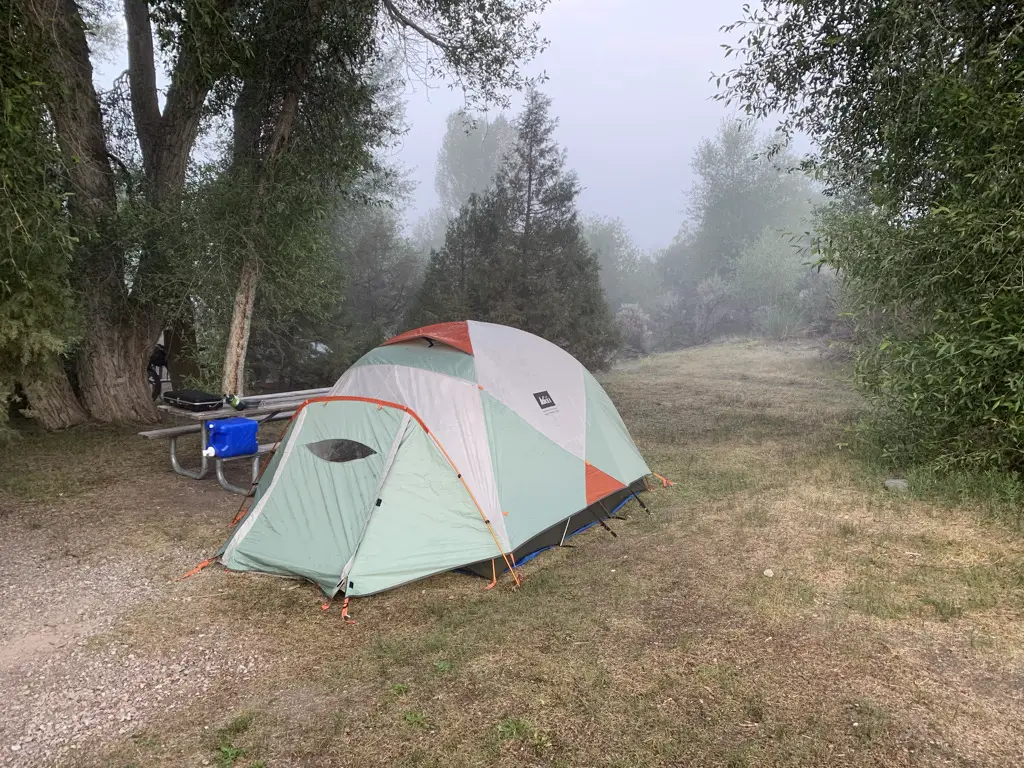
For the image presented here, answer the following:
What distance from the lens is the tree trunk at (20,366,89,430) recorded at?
29.9ft

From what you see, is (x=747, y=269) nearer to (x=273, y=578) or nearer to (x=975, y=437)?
(x=975, y=437)

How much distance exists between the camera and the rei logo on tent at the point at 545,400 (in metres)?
5.99

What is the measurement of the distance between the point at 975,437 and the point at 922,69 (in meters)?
3.64

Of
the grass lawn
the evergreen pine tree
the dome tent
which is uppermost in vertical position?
the evergreen pine tree

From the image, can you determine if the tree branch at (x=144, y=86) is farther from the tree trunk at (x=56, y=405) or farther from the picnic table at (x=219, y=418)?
the picnic table at (x=219, y=418)

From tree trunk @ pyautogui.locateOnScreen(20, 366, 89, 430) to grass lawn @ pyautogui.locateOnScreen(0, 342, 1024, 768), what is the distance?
279 centimetres

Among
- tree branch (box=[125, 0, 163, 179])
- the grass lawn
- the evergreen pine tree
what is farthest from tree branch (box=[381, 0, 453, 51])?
the grass lawn

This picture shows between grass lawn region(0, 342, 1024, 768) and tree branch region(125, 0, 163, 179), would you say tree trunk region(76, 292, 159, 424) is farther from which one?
grass lawn region(0, 342, 1024, 768)

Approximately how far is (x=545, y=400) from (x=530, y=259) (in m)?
10.6

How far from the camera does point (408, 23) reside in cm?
1026

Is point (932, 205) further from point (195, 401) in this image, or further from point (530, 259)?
point (530, 259)

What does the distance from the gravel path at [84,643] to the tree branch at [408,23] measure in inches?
299

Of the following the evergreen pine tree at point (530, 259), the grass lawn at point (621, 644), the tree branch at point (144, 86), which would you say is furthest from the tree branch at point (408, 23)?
the grass lawn at point (621, 644)

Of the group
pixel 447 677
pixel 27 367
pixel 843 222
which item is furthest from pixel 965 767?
pixel 27 367
